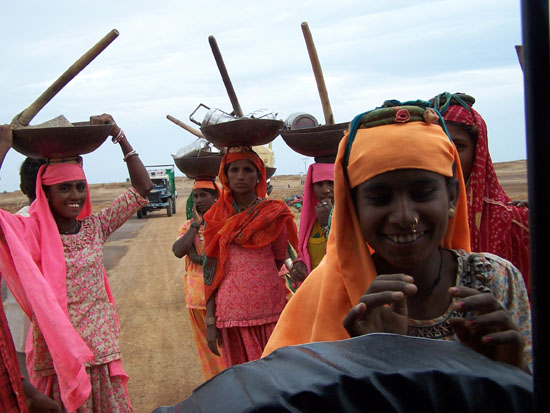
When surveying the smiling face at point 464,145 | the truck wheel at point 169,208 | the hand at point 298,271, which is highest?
the smiling face at point 464,145

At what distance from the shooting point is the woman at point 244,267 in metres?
4.91

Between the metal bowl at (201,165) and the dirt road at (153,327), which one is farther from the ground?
the metal bowl at (201,165)

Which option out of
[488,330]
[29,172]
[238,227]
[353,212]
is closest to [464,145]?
[353,212]

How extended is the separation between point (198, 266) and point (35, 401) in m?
2.70

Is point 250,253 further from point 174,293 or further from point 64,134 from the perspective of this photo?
point 174,293

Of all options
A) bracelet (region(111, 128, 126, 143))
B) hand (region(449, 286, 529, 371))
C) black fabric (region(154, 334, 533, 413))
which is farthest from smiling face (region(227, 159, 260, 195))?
black fabric (region(154, 334, 533, 413))

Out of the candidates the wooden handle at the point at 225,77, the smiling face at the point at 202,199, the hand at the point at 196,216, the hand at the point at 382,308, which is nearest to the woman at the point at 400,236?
the hand at the point at 382,308

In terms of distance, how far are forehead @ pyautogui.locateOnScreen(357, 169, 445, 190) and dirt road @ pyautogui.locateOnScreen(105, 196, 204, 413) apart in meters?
4.60

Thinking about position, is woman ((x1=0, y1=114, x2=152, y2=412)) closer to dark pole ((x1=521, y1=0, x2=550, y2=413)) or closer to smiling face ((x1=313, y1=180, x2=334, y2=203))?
smiling face ((x1=313, y1=180, x2=334, y2=203))

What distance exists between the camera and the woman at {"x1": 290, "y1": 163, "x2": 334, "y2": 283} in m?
4.72

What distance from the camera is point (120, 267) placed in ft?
47.2

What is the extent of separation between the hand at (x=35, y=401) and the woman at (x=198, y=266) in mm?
1963

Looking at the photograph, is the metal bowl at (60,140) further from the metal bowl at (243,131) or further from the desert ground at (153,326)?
the desert ground at (153,326)

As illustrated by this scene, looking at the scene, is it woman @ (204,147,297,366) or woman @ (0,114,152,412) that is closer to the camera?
woman @ (0,114,152,412)
